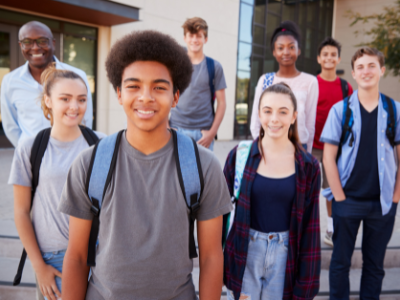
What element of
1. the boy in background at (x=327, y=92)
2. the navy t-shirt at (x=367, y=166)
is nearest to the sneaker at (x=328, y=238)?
the boy in background at (x=327, y=92)

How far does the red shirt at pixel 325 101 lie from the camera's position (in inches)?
147

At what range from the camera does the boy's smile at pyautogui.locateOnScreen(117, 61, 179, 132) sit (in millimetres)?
1412

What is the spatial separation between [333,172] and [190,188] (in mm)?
1699

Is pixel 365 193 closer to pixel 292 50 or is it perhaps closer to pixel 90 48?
pixel 292 50

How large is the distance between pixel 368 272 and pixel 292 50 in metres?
2.04

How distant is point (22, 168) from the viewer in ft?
6.05

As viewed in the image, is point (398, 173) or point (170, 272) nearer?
point (170, 272)

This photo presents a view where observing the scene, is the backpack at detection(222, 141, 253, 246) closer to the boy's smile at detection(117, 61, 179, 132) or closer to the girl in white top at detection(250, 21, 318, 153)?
the girl in white top at detection(250, 21, 318, 153)

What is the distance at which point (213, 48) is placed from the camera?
12.2 metres

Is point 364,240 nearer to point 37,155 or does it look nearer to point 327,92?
point 327,92

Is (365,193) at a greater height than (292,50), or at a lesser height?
lesser

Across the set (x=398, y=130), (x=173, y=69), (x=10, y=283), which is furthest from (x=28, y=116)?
(x=398, y=130)

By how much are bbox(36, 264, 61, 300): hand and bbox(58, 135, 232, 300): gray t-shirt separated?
0.51 meters

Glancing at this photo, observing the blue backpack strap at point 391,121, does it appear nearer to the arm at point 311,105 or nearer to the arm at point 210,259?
the arm at point 311,105
